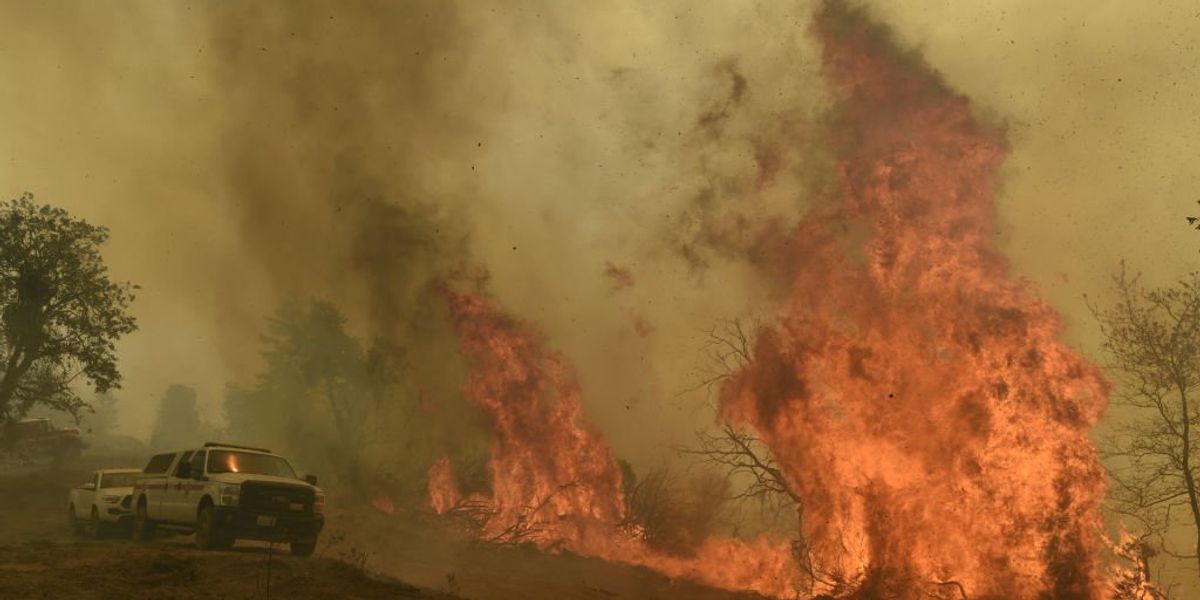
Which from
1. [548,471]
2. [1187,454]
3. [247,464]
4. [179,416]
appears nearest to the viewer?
[247,464]

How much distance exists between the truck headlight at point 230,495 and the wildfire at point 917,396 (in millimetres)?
11232

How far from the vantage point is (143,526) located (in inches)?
633

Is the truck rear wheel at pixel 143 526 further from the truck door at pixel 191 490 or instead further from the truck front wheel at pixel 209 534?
the truck front wheel at pixel 209 534

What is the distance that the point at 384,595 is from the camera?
1146 cm

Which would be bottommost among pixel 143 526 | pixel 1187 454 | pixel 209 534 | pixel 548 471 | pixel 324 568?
pixel 143 526

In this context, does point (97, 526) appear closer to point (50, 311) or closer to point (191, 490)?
point (191, 490)

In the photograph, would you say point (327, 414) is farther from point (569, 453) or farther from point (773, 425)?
point (773, 425)

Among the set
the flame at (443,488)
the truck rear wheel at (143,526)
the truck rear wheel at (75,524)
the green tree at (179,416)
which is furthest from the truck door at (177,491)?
the green tree at (179,416)

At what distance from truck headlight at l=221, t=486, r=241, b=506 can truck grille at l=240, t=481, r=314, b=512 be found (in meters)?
0.09

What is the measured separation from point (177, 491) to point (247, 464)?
1.45 meters

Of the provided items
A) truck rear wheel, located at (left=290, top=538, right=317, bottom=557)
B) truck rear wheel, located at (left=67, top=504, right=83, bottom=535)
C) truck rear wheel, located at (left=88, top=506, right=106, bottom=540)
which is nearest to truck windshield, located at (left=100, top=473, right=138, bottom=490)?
truck rear wheel, located at (left=88, top=506, right=106, bottom=540)

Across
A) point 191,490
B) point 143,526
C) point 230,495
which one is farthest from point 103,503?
point 230,495

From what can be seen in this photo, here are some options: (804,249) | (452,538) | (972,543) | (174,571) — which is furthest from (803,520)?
(174,571)

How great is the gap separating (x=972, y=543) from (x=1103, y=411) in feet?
12.3
